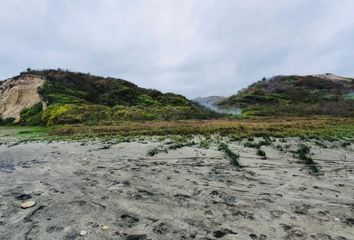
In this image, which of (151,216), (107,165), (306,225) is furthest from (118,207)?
(107,165)

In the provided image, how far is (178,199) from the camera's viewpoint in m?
6.42

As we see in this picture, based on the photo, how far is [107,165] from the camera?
10086 millimetres

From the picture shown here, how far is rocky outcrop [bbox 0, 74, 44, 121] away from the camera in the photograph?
4422cm

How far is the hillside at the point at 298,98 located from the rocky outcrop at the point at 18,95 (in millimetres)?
33021

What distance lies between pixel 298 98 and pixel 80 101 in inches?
2022

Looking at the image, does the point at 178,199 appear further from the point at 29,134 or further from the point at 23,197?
the point at 29,134

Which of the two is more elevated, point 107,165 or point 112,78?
point 112,78

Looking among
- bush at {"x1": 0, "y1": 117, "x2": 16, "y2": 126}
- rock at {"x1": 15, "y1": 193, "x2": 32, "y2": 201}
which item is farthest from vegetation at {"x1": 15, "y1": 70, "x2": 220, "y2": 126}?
rock at {"x1": 15, "y1": 193, "x2": 32, "y2": 201}

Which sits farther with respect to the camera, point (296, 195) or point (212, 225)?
point (296, 195)

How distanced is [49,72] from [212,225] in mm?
56245

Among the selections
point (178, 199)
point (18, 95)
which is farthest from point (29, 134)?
point (18, 95)

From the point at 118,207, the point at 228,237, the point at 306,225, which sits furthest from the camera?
the point at 118,207

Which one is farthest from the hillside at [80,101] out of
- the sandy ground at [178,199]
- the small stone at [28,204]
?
the small stone at [28,204]

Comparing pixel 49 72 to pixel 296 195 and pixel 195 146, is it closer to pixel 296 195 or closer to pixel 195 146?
pixel 195 146
